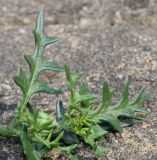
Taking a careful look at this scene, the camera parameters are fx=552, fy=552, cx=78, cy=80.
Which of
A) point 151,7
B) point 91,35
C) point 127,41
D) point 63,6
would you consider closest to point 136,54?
point 127,41

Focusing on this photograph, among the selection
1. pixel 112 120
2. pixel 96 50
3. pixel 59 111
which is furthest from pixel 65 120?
pixel 96 50

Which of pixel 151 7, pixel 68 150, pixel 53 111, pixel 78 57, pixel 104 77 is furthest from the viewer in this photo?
pixel 151 7

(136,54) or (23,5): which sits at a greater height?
(23,5)

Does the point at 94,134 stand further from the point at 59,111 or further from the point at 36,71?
→ the point at 36,71

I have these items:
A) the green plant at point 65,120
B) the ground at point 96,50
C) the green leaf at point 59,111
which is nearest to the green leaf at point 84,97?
the green plant at point 65,120

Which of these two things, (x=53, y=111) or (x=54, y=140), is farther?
(x=53, y=111)

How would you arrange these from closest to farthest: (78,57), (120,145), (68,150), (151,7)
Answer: (68,150)
(120,145)
(78,57)
(151,7)

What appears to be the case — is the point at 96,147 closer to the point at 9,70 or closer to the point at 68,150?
the point at 68,150

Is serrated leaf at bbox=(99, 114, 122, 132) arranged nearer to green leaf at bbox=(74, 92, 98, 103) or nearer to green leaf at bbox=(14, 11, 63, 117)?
green leaf at bbox=(74, 92, 98, 103)

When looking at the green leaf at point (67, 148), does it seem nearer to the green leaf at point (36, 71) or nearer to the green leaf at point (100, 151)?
the green leaf at point (100, 151)
